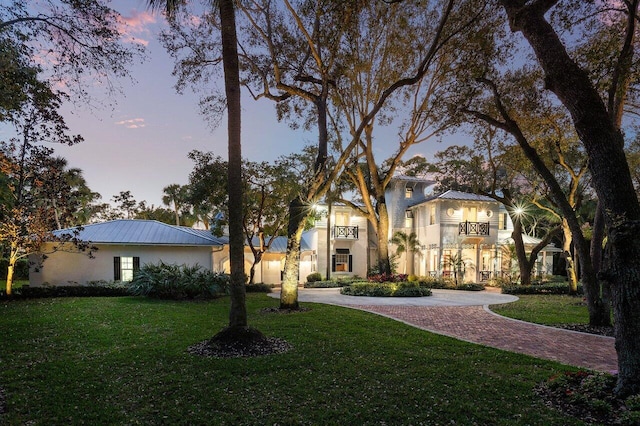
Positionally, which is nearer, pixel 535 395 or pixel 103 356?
pixel 535 395

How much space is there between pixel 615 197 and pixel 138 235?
20.0 m

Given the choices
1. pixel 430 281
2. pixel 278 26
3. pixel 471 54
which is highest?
pixel 278 26

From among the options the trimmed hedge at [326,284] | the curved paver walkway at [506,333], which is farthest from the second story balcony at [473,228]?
the curved paver walkway at [506,333]

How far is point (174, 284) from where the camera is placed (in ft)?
49.8

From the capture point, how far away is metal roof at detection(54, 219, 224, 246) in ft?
60.8

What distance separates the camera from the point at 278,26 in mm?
13258

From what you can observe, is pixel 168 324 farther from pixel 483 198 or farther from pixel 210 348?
pixel 483 198

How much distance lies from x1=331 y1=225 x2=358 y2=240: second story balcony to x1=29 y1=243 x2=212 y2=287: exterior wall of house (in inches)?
429

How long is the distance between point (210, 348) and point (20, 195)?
13218 mm

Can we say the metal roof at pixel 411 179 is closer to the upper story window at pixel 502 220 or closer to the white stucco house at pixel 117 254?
the upper story window at pixel 502 220

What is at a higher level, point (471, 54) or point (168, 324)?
point (471, 54)

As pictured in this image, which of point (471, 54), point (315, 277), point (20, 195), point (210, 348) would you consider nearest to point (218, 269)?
point (315, 277)

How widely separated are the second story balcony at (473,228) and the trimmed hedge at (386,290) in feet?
29.9

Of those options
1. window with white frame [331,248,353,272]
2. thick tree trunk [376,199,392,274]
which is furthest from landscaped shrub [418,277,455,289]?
window with white frame [331,248,353,272]
